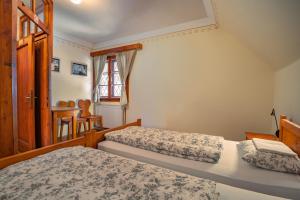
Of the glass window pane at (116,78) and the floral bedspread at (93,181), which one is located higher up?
the glass window pane at (116,78)

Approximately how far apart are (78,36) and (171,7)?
2.56 meters

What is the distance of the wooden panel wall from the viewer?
142 cm

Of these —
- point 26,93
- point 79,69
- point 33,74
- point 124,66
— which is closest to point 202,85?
point 124,66

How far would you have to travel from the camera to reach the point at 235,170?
130 centimetres

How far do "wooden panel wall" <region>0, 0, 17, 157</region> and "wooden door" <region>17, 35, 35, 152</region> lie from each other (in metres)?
0.80

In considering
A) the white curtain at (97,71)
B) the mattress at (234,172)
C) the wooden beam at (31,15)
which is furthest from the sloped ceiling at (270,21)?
the white curtain at (97,71)

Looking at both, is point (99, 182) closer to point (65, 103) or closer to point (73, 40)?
point (65, 103)

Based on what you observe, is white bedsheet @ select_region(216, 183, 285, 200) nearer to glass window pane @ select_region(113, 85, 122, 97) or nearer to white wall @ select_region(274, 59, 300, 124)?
white wall @ select_region(274, 59, 300, 124)

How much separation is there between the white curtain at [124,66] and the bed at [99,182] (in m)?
2.75

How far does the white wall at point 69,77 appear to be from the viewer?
3703 mm

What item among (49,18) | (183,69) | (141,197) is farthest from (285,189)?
(49,18)

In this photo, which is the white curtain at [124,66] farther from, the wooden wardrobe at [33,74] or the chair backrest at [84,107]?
the wooden wardrobe at [33,74]

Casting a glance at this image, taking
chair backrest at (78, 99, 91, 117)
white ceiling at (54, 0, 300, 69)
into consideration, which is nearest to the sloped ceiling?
white ceiling at (54, 0, 300, 69)

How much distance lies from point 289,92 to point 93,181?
2290mm
